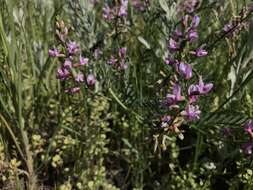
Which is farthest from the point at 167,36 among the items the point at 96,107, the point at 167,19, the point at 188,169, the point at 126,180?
the point at 126,180

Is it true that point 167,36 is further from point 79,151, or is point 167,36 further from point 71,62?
point 79,151

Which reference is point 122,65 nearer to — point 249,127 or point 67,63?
point 67,63

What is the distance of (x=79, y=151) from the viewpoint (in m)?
1.91

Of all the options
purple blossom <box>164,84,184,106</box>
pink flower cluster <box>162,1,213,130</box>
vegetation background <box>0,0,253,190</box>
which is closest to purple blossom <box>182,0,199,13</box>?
vegetation background <box>0,0,253,190</box>

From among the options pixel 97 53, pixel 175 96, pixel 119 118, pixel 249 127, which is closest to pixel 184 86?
pixel 175 96

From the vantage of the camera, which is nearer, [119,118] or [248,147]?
[248,147]

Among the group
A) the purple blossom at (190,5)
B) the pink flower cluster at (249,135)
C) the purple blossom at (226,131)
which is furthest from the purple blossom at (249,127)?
the purple blossom at (190,5)

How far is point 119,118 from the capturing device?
2125 mm

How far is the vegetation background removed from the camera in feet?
5.62

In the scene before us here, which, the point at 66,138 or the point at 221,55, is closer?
the point at 66,138

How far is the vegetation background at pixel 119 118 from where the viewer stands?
171 centimetres

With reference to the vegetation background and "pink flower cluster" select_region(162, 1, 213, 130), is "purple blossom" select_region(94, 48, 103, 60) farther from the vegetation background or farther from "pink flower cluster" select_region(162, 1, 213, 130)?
"pink flower cluster" select_region(162, 1, 213, 130)

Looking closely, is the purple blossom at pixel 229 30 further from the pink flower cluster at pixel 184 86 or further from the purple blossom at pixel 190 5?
the purple blossom at pixel 190 5

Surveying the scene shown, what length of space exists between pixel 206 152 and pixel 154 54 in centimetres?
55
